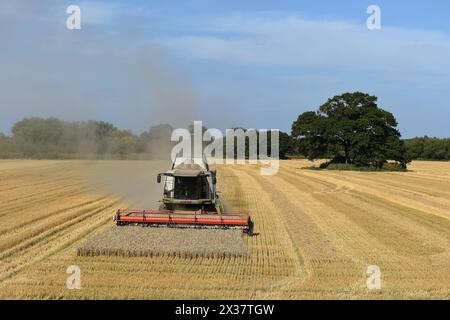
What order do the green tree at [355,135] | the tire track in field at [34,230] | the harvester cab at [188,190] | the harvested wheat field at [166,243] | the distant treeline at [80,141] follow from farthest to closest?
the green tree at [355,135], the distant treeline at [80,141], the harvester cab at [188,190], the tire track in field at [34,230], the harvested wheat field at [166,243]

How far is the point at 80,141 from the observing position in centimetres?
4972

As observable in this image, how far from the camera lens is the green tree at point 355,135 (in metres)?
67.1

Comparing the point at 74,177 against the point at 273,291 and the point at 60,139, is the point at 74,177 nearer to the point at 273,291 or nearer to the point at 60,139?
the point at 60,139

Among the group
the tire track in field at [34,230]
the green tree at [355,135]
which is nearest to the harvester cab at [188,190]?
the tire track in field at [34,230]

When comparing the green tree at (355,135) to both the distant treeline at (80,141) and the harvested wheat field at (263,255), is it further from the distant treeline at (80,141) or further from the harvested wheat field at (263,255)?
the harvested wheat field at (263,255)

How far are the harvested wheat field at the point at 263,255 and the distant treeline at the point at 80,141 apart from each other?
10.8 meters

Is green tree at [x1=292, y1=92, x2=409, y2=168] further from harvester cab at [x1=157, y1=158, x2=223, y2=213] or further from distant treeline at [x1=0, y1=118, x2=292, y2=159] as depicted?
harvester cab at [x1=157, y1=158, x2=223, y2=213]

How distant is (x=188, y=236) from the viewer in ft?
53.0

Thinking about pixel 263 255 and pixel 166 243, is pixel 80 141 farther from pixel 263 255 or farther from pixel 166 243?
pixel 263 255

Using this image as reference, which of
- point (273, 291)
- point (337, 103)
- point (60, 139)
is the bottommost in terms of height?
point (273, 291)

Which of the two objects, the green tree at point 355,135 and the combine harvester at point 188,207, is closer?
the combine harvester at point 188,207

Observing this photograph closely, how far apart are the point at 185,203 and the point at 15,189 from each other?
1661 cm

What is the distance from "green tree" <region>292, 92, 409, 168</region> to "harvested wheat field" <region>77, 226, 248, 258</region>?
171 ft
